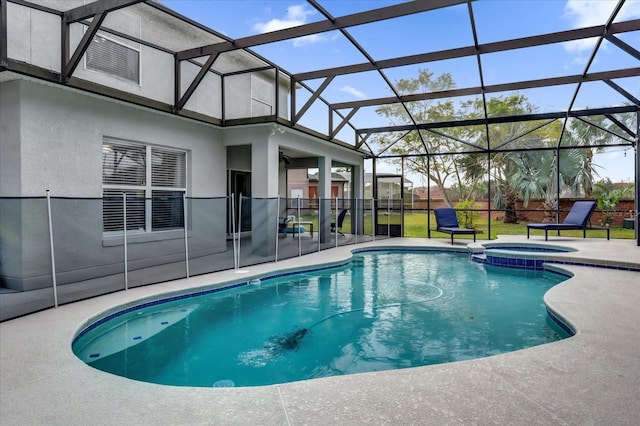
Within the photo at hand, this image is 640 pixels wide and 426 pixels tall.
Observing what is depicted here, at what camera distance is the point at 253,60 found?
9.63m

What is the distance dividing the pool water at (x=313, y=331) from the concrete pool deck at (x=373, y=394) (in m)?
0.73

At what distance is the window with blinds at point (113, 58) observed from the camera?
6.27 meters

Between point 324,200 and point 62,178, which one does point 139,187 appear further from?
point 324,200

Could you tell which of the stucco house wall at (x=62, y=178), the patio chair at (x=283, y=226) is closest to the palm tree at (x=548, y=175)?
the patio chair at (x=283, y=226)

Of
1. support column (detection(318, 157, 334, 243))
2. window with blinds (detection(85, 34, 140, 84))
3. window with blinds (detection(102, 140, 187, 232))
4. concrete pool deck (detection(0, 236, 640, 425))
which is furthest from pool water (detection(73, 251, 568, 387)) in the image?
window with blinds (detection(85, 34, 140, 84))

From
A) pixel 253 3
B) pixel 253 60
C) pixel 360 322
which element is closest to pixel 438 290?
pixel 360 322

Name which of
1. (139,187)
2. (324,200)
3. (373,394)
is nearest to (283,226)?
(324,200)

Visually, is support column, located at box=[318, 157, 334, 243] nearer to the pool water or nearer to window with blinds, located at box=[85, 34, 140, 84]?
the pool water

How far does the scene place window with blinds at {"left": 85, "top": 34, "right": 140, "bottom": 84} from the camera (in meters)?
6.27

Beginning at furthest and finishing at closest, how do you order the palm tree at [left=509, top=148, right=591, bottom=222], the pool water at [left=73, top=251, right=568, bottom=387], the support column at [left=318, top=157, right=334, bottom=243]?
the palm tree at [left=509, top=148, right=591, bottom=222] < the support column at [left=318, top=157, right=334, bottom=243] < the pool water at [left=73, top=251, right=568, bottom=387]

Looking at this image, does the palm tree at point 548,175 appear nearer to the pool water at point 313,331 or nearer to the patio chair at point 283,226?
the patio chair at point 283,226

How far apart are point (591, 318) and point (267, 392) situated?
→ 3331 millimetres

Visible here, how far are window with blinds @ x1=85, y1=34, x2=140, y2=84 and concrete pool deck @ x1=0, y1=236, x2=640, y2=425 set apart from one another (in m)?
4.81

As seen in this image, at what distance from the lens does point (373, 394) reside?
233 cm
